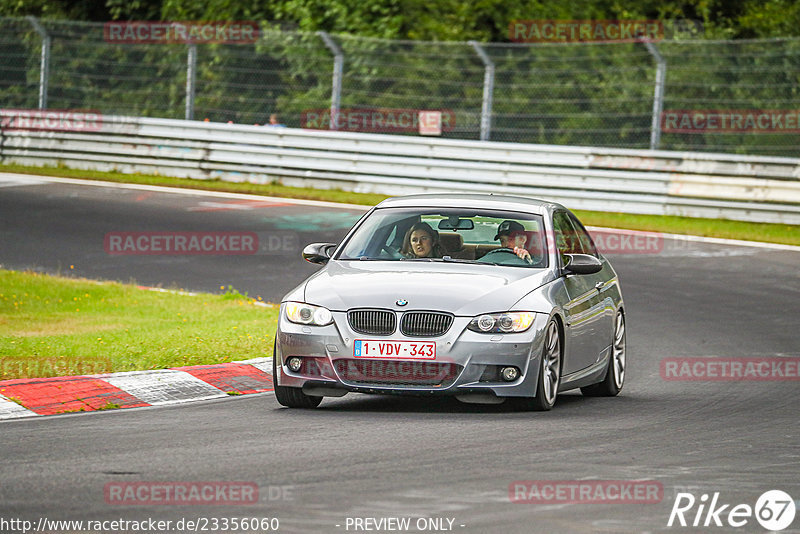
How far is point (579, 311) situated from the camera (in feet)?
Answer: 33.4

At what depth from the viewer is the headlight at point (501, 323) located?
29.8ft

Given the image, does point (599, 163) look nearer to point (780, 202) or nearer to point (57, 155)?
point (780, 202)

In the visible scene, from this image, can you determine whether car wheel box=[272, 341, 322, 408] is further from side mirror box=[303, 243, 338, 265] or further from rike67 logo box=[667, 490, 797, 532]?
rike67 logo box=[667, 490, 797, 532]

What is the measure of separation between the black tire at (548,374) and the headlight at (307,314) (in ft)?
4.49

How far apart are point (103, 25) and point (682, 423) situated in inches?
813

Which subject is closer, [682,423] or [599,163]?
[682,423]

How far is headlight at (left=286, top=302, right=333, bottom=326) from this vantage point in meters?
9.24

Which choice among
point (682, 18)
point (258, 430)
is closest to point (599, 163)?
point (682, 18)

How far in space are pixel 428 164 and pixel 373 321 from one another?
15.5m

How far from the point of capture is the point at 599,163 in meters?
23.5
